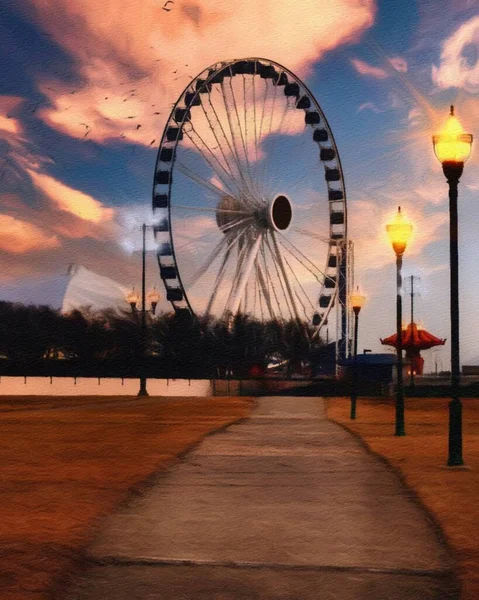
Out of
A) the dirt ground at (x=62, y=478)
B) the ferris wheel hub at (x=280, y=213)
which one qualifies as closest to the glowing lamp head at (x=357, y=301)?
the dirt ground at (x=62, y=478)

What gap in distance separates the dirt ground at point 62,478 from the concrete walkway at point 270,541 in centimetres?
33

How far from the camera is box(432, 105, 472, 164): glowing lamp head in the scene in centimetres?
1455

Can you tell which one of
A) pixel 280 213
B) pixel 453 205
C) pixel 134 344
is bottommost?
pixel 453 205

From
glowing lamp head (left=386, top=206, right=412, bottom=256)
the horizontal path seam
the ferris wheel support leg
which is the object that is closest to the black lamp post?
the ferris wheel support leg

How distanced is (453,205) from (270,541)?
8187 mm

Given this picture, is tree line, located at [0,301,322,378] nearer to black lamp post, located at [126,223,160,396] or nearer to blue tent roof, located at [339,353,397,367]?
blue tent roof, located at [339,353,397,367]

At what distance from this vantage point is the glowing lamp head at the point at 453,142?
14547mm

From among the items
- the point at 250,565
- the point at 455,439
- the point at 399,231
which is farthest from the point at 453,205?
the point at 250,565

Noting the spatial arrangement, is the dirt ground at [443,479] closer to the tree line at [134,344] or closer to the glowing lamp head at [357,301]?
the glowing lamp head at [357,301]

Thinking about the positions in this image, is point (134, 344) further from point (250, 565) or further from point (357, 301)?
point (250, 565)

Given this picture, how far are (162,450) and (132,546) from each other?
952cm

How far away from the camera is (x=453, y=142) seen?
572 inches

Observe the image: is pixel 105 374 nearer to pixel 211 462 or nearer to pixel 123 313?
pixel 123 313

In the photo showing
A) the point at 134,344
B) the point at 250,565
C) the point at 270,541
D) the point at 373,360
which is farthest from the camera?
the point at 134,344
